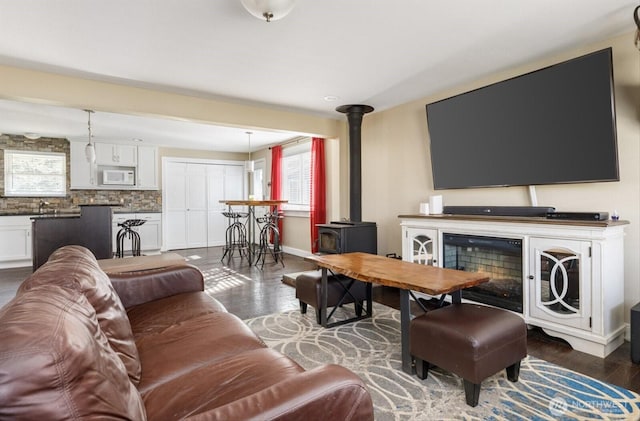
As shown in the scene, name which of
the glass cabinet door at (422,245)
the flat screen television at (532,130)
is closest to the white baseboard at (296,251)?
the glass cabinet door at (422,245)

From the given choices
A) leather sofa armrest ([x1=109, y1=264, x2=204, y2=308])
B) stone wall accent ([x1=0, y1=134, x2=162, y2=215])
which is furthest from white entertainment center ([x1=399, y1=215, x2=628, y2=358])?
stone wall accent ([x1=0, y1=134, x2=162, y2=215])

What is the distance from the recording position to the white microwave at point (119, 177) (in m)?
7.00

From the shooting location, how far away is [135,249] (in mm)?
6457

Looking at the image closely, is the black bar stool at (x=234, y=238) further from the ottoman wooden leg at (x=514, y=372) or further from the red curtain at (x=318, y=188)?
the ottoman wooden leg at (x=514, y=372)

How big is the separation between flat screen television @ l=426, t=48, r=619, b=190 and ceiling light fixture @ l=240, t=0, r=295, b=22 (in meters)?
2.20

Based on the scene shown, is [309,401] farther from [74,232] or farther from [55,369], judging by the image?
[74,232]

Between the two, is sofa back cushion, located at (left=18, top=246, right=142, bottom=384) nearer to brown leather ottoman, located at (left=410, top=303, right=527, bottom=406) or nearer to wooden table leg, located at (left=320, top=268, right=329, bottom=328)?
brown leather ottoman, located at (left=410, top=303, right=527, bottom=406)

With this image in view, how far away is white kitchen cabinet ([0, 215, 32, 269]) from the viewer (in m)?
5.75

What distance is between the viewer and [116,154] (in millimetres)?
7043

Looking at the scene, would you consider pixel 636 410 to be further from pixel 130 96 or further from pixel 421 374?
pixel 130 96

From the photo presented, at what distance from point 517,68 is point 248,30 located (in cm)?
255

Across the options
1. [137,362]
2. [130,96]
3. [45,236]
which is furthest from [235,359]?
[45,236]

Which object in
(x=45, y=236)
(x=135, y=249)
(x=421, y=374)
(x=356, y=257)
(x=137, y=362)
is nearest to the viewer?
(x=137, y=362)

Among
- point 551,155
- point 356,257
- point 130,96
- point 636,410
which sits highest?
point 130,96
